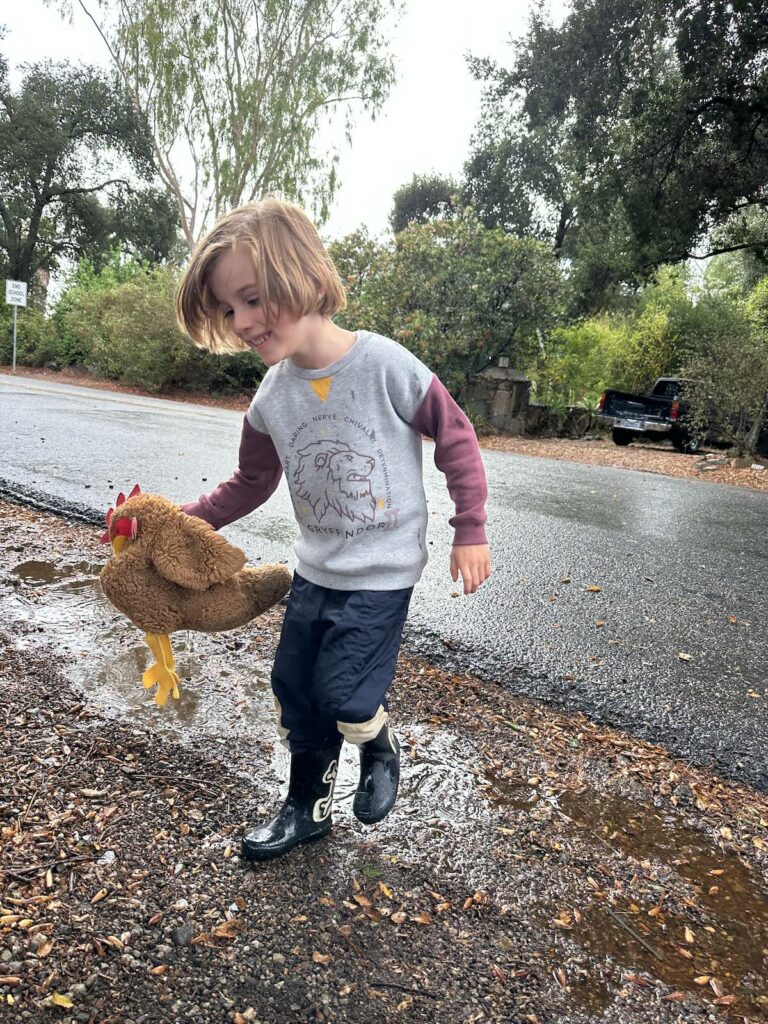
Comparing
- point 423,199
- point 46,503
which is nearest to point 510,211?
point 423,199

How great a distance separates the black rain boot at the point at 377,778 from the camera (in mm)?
1948

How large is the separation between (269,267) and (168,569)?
2.73ft

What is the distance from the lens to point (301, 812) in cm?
191

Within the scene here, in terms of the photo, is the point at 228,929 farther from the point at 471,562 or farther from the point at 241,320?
the point at 241,320

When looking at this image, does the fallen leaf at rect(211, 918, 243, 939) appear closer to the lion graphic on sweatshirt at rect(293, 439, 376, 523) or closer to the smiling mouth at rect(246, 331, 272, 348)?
the lion graphic on sweatshirt at rect(293, 439, 376, 523)

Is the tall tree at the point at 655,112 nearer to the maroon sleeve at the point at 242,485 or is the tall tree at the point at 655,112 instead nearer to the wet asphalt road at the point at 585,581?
the wet asphalt road at the point at 585,581

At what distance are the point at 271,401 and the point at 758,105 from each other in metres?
13.5

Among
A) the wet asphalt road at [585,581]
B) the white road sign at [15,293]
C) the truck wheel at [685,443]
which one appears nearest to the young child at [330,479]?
the wet asphalt road at [585,581]

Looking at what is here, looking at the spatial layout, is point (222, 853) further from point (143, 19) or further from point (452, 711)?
point (143, 19)

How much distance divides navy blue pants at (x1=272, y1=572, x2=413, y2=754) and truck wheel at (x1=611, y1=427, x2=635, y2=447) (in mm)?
15045

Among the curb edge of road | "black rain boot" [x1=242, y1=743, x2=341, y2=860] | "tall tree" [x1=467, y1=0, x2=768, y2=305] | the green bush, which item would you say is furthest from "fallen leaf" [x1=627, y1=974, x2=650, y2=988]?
the green bush

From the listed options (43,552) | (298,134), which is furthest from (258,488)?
(298,134)

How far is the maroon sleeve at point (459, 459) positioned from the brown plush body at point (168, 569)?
24.8 inches

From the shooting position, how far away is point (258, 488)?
7.32 ft
